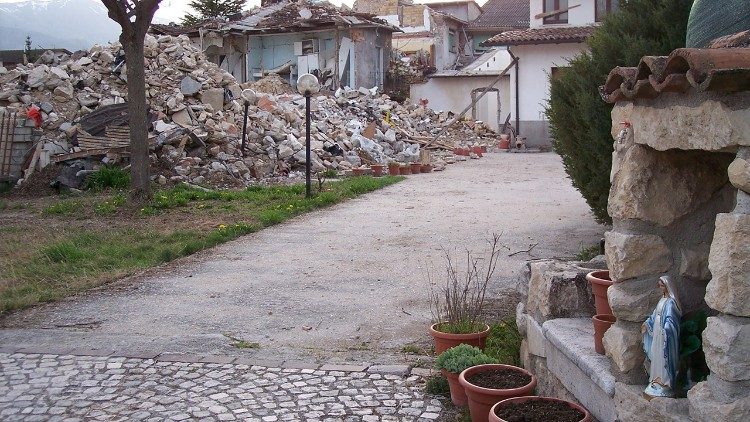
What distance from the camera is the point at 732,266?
2.79m

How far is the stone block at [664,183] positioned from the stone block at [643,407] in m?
0.76

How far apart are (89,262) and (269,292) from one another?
2.60m

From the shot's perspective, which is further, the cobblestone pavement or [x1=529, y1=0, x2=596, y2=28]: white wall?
[x1=529, y1=0, x2=596, y2=28]: white wall

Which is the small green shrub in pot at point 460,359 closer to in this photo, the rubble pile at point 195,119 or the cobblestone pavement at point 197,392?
the cobblestone pavement at point 197,392

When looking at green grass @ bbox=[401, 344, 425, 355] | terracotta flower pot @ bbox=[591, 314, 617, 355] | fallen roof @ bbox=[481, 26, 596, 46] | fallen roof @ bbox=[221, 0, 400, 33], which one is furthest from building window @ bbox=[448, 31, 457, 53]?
terracotta flower pot @ bbox=[591, 314, 617, 355]

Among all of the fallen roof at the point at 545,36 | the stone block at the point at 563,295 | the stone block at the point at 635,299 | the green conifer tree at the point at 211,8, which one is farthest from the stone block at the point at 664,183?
the green conifer tree at the point at 211,8

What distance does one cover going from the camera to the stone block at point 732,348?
2785 millimetres

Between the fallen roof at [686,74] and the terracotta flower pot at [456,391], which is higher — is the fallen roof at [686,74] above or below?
above

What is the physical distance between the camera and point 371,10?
46.8 m

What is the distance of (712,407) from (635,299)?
0.80 m

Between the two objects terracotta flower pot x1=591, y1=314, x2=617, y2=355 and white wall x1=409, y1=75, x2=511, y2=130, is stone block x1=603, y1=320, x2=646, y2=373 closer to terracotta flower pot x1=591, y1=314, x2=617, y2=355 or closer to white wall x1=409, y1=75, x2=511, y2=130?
terracotta flower pot x1=591, y1=314, x2=617, y2=355

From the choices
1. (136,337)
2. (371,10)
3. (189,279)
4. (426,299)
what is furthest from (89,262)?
(371,10)

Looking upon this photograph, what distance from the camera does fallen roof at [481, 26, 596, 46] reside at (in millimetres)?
25453

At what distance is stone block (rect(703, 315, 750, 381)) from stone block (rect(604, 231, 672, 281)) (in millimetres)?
775
